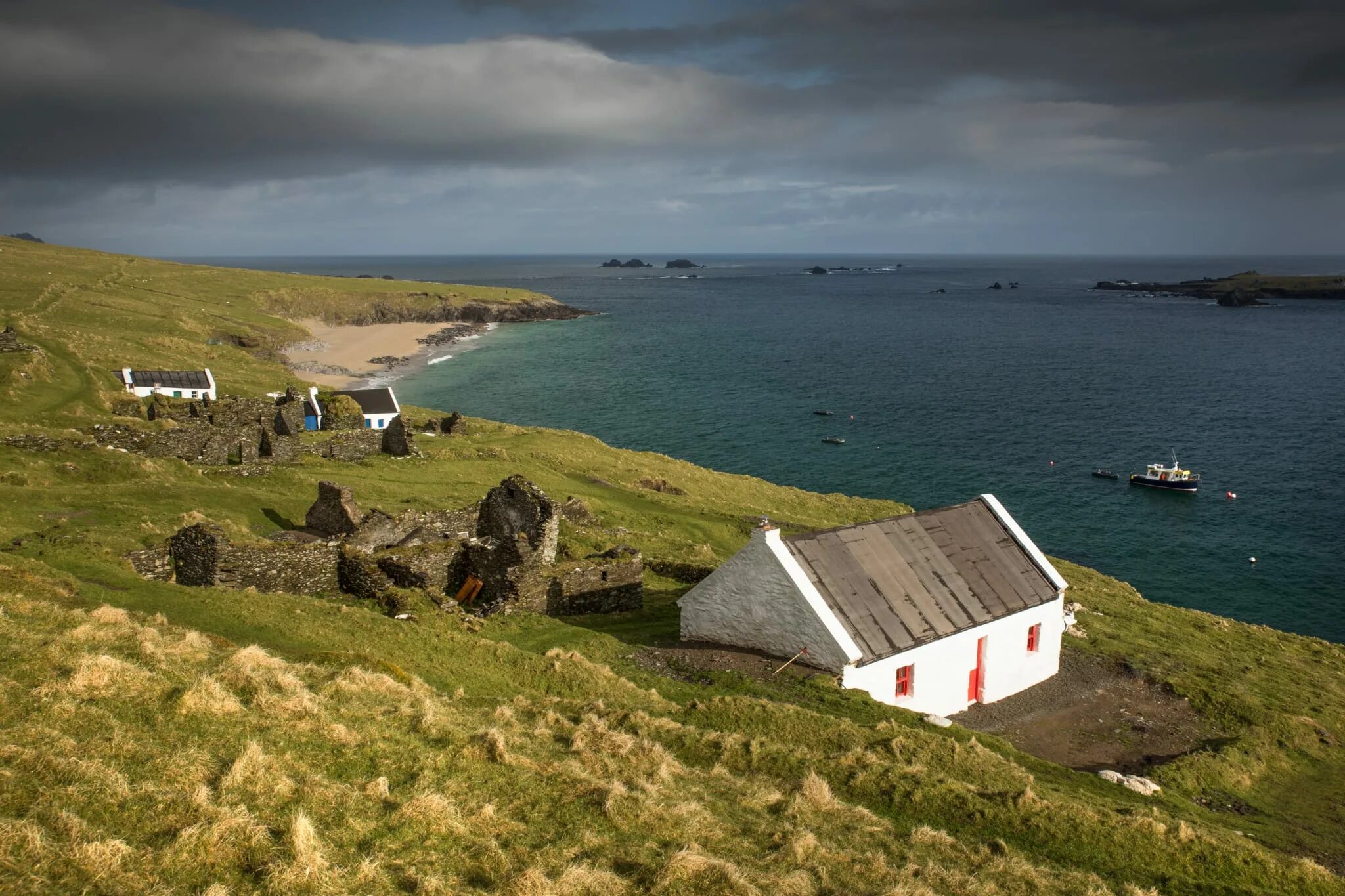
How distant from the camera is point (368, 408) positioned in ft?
245

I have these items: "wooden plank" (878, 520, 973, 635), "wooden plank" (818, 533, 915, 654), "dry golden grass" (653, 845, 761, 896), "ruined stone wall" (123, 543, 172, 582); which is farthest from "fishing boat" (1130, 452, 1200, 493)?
"ruined stone wall" (123, 543, 172, 582)

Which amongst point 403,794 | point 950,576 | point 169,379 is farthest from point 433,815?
point 169,379

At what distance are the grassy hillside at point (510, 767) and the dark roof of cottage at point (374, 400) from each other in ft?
134

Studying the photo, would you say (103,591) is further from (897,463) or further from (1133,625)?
(897,463)

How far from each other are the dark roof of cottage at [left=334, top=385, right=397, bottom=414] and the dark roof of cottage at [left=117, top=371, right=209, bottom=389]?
1262 cm

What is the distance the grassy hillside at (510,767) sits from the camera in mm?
12109

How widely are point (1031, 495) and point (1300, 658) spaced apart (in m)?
39.6

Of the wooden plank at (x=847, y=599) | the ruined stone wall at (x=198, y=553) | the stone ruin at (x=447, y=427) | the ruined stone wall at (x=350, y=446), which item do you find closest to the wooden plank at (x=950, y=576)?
the wooden plank at (x=847, y=599)

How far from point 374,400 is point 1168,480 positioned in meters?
71.8

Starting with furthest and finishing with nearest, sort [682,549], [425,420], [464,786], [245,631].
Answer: [425,420], [682,549], [245,631], [464,786]

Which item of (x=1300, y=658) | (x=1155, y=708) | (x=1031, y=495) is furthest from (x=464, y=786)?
(x=1031, y=495)

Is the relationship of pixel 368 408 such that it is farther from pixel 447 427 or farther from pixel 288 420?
pixel 288 420

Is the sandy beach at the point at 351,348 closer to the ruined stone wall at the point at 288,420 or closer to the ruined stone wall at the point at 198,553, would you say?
the ruined stone wall at the point at 288,420

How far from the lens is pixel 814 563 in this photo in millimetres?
28016
